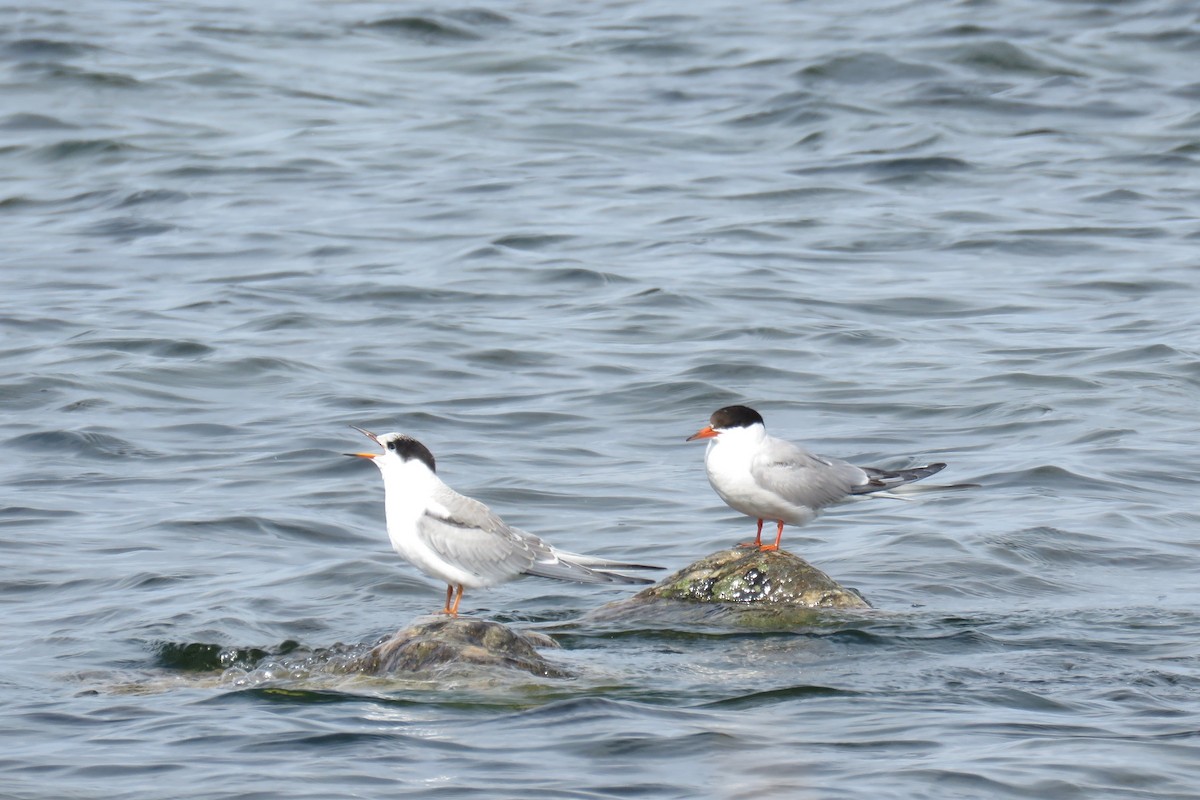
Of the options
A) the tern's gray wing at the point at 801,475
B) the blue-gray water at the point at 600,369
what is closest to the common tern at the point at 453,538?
the blue-gray water at the point at 600,369

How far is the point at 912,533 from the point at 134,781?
5.08 meters

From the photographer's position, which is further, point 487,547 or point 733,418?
point 733,418

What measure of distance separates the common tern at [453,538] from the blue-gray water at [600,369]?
0.34 metres

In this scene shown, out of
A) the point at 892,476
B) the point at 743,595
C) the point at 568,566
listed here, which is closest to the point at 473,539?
the point at 568,566

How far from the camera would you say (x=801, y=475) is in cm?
874

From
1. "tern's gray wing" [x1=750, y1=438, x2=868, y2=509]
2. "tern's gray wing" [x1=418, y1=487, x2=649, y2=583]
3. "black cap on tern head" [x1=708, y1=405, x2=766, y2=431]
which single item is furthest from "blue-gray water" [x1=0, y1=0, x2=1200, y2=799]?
"black cap on tern head" [x1=708, y1=405, x2=766, y2=431]

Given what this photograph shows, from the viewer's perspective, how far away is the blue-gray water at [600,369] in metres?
6.88

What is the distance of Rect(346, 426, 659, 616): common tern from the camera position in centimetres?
789

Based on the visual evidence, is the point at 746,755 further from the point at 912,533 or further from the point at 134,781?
the point at 912,533

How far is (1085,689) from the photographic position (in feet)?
23.6

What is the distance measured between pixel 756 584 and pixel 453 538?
4.74 ft

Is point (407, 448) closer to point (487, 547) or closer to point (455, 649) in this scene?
point (487, 547)

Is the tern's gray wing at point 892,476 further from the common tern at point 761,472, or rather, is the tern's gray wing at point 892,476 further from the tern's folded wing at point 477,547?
the tern's folded wing at point 477,547

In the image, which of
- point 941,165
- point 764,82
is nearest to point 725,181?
point 941,165
